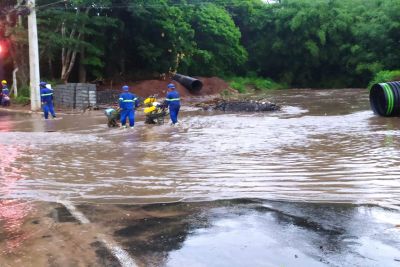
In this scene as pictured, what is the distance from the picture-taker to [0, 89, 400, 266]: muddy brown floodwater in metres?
5.07

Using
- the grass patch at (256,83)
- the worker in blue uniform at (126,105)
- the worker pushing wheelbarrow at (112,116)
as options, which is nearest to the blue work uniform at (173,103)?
the worker in blue uniform at (126,105)

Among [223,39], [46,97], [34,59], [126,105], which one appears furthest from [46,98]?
[223,39]

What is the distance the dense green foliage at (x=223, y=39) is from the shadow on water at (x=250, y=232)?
2331 centimetres

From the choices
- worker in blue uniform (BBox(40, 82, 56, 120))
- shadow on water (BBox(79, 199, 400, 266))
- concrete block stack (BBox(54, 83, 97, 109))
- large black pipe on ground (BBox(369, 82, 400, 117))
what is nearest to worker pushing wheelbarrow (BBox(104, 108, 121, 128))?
worker in blue uniform (BBox(40, 82, 56, 120))

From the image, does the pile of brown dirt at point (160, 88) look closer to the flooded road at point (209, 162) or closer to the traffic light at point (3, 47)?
the traffic light at point (3, 47)

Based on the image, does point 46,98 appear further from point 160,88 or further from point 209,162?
point 160,88

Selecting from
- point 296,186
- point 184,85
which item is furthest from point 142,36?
point 296,186

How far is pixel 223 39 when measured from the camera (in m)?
43.9

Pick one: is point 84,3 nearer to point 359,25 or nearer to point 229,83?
point 229,83

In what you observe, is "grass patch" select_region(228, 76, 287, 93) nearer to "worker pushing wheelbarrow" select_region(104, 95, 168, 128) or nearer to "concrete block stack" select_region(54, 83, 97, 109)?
"concrete block stack" select_region(54, 83, 97, 109)

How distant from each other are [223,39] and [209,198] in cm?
3788

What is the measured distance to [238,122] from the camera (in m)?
17.7

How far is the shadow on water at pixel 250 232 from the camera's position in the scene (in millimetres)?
4863

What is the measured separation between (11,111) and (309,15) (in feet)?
102
